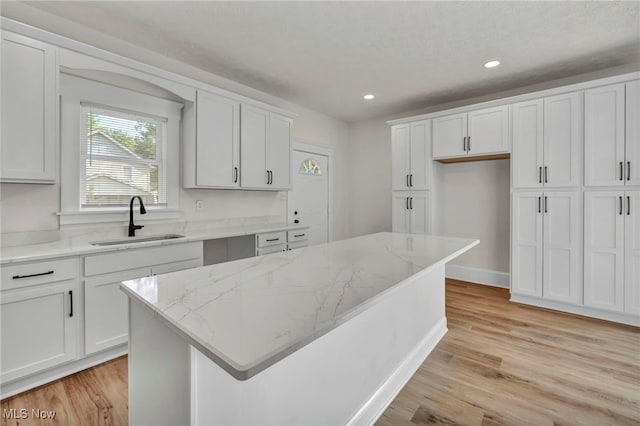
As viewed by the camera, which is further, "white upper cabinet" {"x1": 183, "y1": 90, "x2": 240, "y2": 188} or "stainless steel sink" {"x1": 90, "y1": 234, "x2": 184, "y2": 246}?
"white upper cabinet" {"x1": 183, "y1": 90, "x2": 240, "y2": 188}

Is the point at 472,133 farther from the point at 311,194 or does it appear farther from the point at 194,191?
the point at 194,191

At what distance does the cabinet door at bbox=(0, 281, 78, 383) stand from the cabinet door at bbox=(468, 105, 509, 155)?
4.27 meters

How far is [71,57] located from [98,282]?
1.70 m

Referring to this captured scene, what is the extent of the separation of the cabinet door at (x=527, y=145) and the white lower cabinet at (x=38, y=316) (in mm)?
4317

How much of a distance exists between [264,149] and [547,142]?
3198mm

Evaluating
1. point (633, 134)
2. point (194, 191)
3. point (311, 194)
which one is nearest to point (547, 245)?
point (633, 134)

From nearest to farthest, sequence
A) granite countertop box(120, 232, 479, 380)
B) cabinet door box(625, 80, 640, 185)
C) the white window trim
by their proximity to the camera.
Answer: granite countertop box(120, 232, 479, 380)
the white window trim
cabinet door box(625, 80, 640, 185)

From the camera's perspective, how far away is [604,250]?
3.03 m

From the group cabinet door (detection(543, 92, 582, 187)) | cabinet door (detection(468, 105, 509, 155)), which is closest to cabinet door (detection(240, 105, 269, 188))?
cabinet door (detection(468, 105, 509, 155))

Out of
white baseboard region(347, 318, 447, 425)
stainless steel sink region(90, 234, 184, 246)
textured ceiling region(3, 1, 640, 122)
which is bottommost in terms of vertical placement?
white baseboard region(347, 318, 447, 425)

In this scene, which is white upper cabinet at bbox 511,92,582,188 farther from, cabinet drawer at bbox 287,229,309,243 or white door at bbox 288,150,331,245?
white door at bbox 288,150,331,245

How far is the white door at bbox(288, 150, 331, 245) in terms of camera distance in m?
4.70

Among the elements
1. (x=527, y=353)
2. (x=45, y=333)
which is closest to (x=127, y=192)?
(x=45, y=333)

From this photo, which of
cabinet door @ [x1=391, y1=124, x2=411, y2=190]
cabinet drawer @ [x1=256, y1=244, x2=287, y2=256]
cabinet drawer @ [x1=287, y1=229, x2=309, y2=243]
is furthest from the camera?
cabinet door @ [x1=391, y1=124, x2=411, y2=190]
